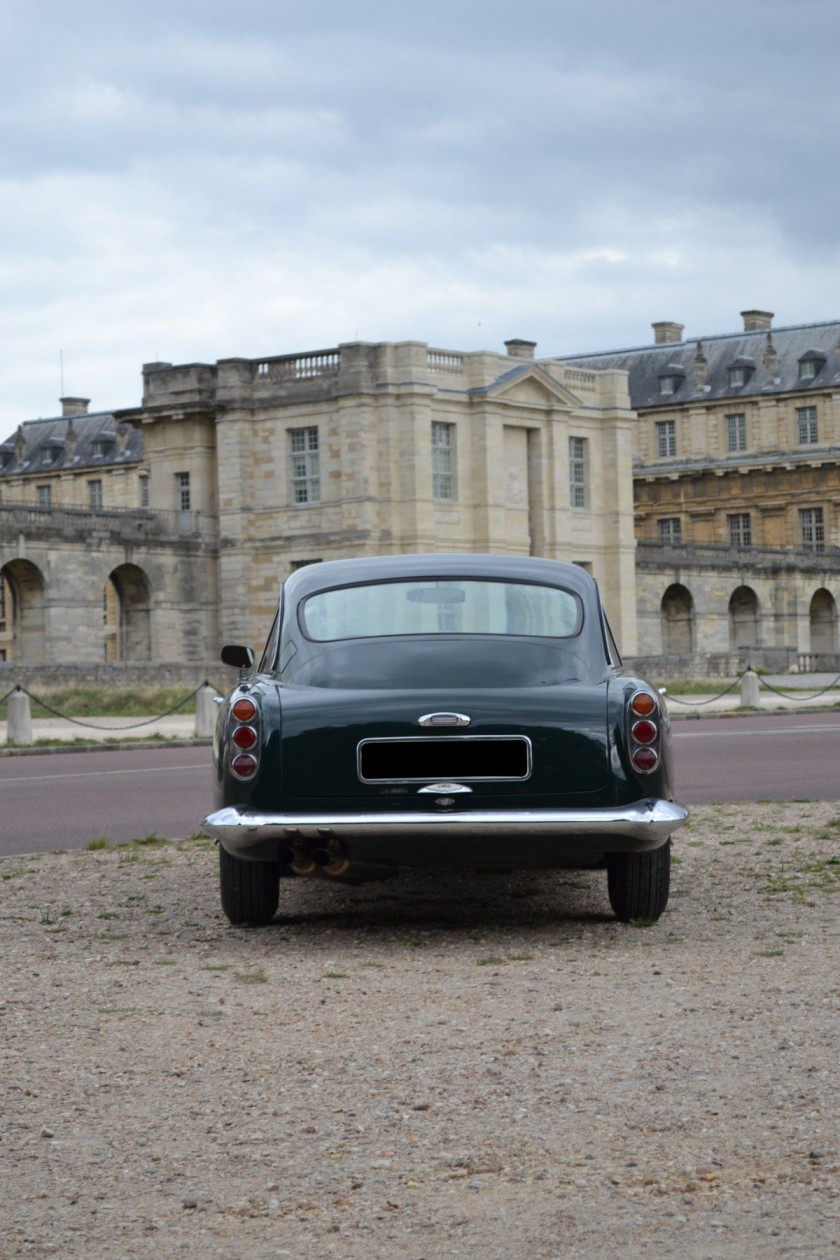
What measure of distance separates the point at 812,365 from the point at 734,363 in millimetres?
3904

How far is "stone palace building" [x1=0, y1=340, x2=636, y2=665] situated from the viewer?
53.4 meters

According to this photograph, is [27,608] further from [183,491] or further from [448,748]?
[448,748]

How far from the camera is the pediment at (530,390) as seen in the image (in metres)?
Result: 56.6

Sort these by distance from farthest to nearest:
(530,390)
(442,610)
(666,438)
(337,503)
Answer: (666,438) < (530,390) < (337,503) < (442,610)

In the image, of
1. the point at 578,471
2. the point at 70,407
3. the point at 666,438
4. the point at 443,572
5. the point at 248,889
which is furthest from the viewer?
the point at 70,407

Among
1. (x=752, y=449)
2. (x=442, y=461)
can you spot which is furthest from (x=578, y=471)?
(x=752, y=449)

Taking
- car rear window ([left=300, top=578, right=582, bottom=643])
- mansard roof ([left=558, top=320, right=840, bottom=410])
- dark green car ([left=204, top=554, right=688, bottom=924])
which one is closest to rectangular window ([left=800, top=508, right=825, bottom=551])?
mansard roof ([left=558, top=320, right=840, bottom=410])

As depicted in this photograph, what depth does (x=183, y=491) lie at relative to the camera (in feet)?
194

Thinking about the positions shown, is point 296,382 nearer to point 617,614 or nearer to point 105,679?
point 617,614

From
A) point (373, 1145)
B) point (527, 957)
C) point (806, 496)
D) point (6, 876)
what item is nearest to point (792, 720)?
point (6, 876)

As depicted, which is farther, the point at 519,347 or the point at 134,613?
the point at 519,347

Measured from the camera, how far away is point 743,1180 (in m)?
4.17

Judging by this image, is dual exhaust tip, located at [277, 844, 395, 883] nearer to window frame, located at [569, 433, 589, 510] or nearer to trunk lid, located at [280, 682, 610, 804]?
trunk lid, located at [280, 682, 610, 804]

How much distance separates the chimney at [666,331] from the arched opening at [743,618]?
24746mm
